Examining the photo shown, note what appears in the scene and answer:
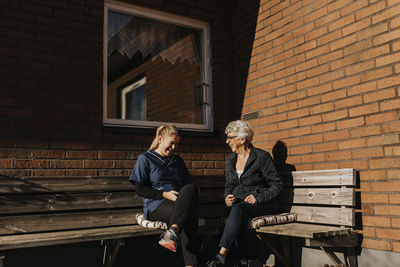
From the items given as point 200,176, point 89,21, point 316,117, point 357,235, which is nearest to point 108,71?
point 89,21

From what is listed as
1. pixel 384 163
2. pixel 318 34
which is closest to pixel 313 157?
pixel 384 163

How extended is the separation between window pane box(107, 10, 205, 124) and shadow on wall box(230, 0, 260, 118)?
1.50ft

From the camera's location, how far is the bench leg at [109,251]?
11.8ft

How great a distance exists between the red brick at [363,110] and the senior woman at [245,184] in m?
0.92

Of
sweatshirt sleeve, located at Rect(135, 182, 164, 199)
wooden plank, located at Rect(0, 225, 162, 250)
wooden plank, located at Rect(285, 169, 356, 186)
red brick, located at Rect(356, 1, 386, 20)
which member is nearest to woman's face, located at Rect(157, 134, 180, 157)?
sweatshirt sleeve, located at Rect(135, 182, 164, 199)

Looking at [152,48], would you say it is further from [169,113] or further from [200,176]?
[200,176]

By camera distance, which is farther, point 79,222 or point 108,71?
point 108,71

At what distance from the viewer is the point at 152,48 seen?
508 cm

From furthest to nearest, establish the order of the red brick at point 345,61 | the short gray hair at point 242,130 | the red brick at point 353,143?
the short gray hair at point 242,130
the red brick at point 345,61
the red brick at point 353,143

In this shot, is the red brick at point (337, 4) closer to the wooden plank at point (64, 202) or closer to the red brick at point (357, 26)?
the red brick at point (357, 26)

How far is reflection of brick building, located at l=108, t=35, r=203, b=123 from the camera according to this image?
5.20 m

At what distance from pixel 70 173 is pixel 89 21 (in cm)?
169

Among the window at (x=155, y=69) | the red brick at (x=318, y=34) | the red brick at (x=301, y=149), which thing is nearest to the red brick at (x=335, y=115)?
the red brick at (x=301, y=149)

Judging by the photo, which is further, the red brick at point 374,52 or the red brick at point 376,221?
the red brick at point 374,52
